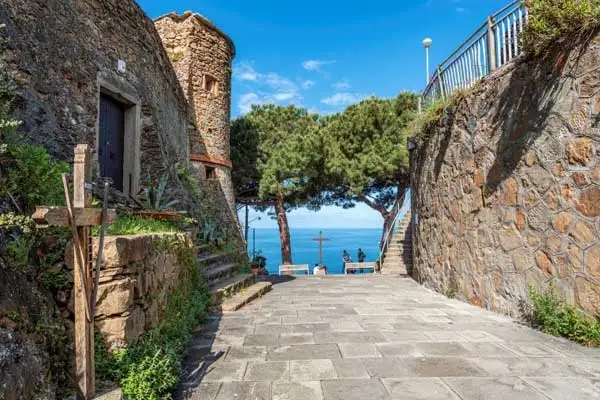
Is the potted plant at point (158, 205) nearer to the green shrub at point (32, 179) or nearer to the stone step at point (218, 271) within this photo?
the stone step at point (218, 271)

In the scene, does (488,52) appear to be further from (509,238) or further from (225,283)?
(225,283)

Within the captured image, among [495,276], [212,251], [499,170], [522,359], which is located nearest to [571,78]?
[499,170]

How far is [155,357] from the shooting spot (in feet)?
7.43

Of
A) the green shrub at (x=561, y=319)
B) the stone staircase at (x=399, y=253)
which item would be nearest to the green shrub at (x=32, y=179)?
the green shrub at (x=561, y=319)

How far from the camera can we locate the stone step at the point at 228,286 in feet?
15.6

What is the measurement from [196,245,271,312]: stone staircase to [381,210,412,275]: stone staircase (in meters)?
5.53

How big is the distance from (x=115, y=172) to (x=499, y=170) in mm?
5928

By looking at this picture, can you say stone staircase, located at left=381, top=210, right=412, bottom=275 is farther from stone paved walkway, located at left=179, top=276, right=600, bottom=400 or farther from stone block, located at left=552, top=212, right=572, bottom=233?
stone block, located at left=552, top=212, right=572, bottom=233

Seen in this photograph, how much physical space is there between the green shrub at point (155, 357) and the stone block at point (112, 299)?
18 cm

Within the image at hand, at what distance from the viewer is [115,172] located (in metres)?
6.44

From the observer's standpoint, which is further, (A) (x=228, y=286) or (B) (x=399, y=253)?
(B) (x=399, y=253)

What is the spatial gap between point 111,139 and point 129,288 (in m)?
4.69

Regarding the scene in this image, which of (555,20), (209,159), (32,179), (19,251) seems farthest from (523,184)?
(209,159)

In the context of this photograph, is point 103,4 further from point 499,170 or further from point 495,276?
point 495,276
